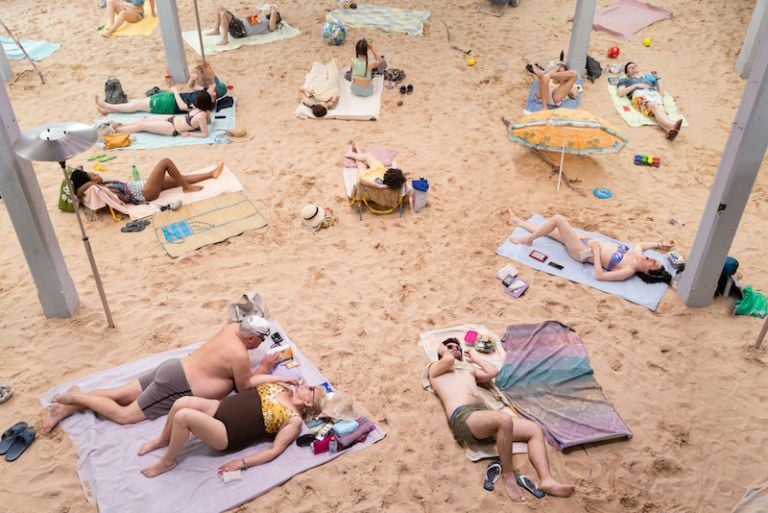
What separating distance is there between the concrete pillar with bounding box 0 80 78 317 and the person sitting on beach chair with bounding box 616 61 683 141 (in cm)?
847

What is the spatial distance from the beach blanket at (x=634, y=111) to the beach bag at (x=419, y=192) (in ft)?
13.4

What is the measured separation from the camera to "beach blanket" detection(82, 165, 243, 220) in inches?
310

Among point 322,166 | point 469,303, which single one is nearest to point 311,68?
point 322,166

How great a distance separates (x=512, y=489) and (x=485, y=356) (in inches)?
57.8

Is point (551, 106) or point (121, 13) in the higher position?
point (121, 13)

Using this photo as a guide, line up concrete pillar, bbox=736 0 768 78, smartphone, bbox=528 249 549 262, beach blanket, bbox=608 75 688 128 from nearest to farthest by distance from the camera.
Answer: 1. smartphone, bbox=528 249 549 262
2. beach blanket, bbox=608 75 688 128
3. concrete pillar, bbox=736 0 768 78

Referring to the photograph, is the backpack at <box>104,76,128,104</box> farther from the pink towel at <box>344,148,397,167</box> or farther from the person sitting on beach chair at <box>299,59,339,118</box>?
the pink towel at <box>344,148,397,167</box>

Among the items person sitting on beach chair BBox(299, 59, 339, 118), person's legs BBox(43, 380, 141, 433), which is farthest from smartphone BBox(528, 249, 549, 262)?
person's legs BBox(43, 380, 141, 433)

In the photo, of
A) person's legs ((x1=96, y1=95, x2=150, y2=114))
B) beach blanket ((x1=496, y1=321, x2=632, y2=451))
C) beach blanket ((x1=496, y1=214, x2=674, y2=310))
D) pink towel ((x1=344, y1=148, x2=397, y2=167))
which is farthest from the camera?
person's legs ((x1=96, y1=95, x2=150, y2=114))

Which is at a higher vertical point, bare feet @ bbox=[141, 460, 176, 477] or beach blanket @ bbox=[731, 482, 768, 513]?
beach blanket @ bbox=[731, 482, 768, 513]

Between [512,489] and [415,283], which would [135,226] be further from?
[512,489]

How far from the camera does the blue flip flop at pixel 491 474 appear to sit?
5114 millimetres

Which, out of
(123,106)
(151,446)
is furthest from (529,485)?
(123,106)

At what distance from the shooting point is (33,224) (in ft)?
20.1
